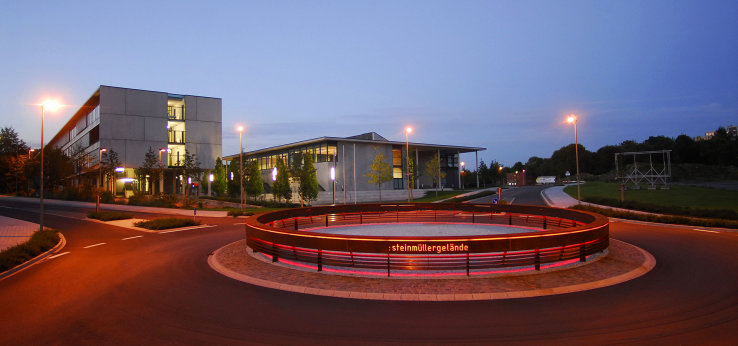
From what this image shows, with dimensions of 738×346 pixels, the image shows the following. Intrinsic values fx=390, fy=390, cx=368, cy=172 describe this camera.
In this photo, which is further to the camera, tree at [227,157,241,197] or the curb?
tree at [227,157,241,197]

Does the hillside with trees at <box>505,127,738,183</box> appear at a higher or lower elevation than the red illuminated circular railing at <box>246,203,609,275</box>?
higher

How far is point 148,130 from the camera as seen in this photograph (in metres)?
53.8

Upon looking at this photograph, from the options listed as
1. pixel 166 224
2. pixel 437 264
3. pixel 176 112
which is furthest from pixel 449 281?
pixel 176 112

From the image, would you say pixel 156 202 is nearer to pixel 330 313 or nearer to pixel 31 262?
pixel 31 262

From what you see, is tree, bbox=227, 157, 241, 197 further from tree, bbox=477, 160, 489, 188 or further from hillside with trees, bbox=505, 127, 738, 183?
hillside with trees, bbox=505, 127, 738, 183

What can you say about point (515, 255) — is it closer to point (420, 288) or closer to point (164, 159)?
point (420, 288)

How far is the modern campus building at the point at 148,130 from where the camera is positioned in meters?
51.5

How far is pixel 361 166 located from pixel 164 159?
91.6 ft

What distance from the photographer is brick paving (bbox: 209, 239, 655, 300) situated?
870cm

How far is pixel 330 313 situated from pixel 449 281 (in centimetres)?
351

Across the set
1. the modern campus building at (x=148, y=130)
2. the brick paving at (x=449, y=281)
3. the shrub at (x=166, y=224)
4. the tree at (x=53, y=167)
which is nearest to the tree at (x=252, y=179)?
the modern campus building at (x=148, y=130)

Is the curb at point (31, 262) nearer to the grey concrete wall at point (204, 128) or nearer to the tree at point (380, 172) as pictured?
the tree at point (380, 172)

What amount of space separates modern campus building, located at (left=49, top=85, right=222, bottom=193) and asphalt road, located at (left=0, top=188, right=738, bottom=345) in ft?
148

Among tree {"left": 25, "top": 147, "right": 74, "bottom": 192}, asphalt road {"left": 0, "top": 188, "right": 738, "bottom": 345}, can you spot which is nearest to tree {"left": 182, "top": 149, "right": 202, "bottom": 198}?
tree {"left": 25, "top": 147, "right": 74, "bottom": 192}
